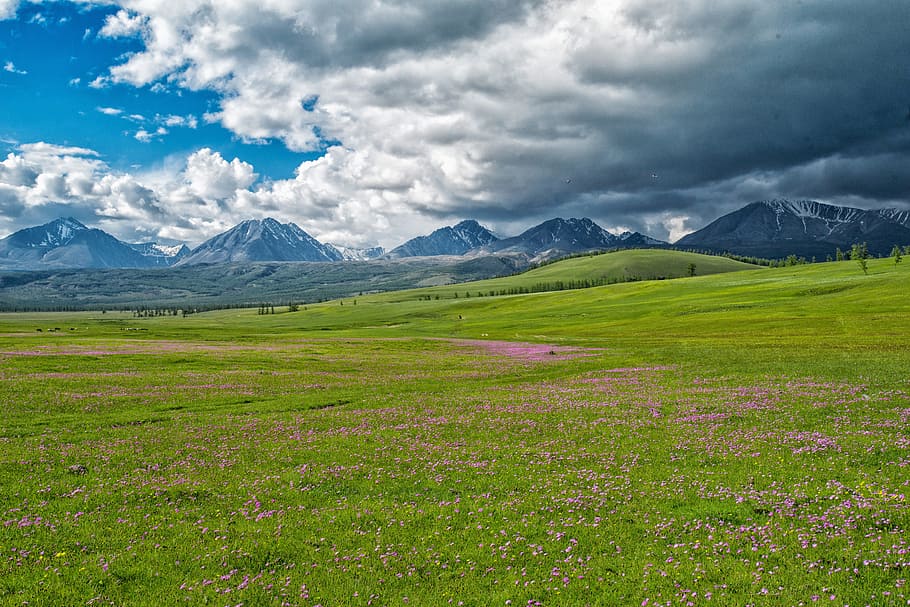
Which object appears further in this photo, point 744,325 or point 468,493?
point 744,325

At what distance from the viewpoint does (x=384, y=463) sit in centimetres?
2041

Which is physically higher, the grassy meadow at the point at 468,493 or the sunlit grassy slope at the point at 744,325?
the grassy meadow at the point at 468,493

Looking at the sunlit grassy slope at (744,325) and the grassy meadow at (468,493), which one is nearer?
the grassy meadow at (468,493)

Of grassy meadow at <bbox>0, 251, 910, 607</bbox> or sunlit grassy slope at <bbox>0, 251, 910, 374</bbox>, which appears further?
sunlit grassy slope at <bbox>0, 251, 910, 374</bbox>

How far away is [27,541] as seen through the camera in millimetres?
13609

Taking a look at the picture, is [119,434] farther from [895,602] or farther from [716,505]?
[895,602]

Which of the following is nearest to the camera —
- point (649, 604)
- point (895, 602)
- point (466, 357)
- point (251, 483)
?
point (895, 602)

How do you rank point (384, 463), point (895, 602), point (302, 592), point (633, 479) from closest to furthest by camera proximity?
point (895, 602), point (302, 592), point (633, 479), point (384, 463)

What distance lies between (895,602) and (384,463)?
1584cm

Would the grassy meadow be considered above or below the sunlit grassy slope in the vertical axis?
above

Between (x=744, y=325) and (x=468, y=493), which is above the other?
(x=468, y=493)

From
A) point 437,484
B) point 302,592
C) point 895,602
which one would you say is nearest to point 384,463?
point 437,484

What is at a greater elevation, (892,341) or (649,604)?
(649,604)

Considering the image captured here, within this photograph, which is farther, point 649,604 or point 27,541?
point 27,541
